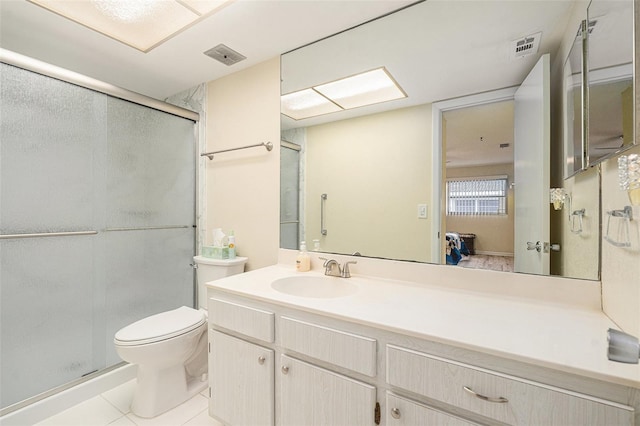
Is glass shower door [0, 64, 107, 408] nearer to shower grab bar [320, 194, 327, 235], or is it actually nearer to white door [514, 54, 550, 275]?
shower grab bar [320, 194, 327, 235]

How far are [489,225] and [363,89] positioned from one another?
100 centimetres

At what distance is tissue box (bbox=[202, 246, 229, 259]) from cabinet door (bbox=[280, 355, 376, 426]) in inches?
40.9

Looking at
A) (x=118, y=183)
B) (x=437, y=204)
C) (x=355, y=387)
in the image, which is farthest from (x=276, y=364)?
(x=118, y=183)

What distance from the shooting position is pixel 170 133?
2.21 meters

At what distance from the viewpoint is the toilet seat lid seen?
4.77ft

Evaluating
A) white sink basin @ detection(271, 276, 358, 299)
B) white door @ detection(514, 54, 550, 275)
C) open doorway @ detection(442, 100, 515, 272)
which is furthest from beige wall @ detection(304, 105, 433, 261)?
white door @ detection(514, 54, 550, 275)

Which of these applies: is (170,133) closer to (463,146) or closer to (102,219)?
(102,219)

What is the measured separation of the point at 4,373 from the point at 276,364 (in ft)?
5.11

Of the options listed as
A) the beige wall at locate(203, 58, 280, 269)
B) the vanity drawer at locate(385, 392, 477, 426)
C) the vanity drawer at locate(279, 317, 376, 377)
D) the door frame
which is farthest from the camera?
the beige wall at locate(203, 58, 280, 269)

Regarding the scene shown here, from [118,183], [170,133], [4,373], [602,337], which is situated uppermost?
[170,133]

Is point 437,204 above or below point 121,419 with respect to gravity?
above

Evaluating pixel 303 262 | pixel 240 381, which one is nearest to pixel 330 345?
pixel 240 381

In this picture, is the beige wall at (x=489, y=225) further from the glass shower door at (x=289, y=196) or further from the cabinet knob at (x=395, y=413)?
the glass shower door at (x=289, y=196)

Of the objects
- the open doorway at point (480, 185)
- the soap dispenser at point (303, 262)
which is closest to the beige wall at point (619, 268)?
the open doorway at point (480, 185)
